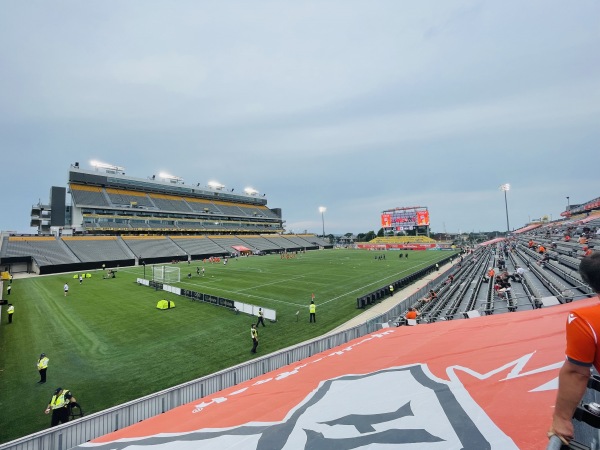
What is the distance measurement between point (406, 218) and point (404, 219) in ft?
2.31

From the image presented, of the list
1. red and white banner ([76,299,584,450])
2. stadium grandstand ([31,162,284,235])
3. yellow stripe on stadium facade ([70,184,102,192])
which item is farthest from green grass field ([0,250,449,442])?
yellow stripe on stadium facade ([70,184,102,192])

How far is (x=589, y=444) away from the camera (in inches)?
82.9

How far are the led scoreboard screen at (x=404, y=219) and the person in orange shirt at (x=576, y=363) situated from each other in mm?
93986

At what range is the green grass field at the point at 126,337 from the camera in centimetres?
1040

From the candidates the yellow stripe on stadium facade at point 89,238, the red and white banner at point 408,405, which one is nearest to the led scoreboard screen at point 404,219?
the yellow stripe on stadium facade at point 89,238

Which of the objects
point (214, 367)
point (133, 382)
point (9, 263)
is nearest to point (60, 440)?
point (133, 382)

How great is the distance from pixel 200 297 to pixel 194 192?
77141 millimetres

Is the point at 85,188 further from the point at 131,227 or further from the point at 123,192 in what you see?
the point at 131,227

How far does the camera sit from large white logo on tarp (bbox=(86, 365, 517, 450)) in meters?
2.91

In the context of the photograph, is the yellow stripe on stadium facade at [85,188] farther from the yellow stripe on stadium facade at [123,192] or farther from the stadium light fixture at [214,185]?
the stadium light fixture at [214,185]

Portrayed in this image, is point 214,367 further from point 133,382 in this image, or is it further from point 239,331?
point 239,331

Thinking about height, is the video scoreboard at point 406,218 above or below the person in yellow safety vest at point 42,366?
above

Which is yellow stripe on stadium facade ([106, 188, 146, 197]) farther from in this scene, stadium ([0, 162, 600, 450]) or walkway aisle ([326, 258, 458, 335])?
walkway aisle ([326, 258, 458, 335])

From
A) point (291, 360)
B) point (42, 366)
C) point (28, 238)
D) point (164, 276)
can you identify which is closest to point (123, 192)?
point (28, 238)
